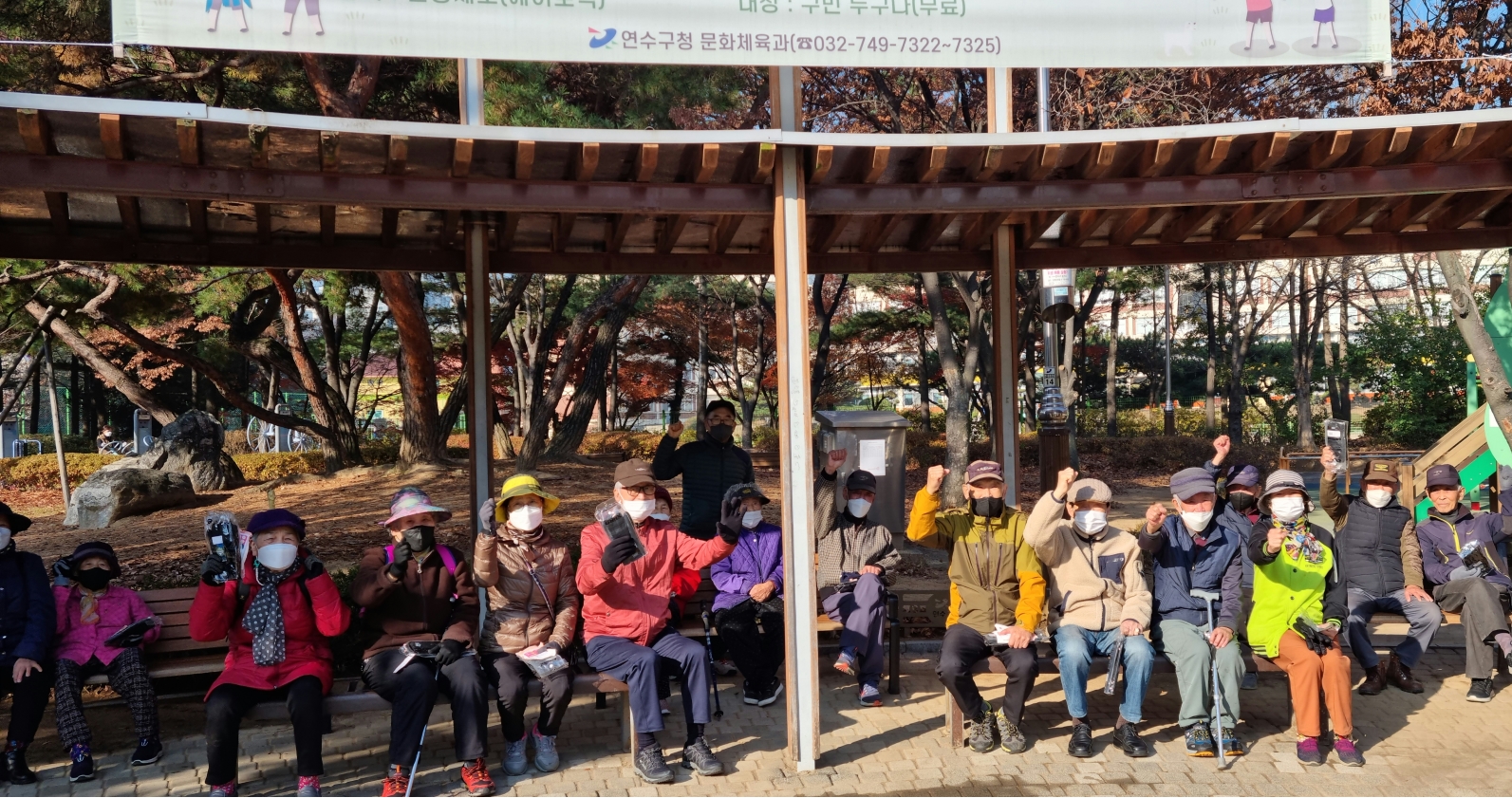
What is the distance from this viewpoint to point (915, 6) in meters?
5.15

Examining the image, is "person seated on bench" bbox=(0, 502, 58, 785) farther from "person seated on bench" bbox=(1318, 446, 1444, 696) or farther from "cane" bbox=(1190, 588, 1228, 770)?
"person seated on bench" bbox=(1318, 446, 1444, 696)

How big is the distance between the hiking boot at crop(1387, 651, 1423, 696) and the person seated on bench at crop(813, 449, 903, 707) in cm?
294

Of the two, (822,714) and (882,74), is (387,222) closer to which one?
(822,714)

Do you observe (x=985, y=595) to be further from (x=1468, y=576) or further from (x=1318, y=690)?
(x=1468, y=576)

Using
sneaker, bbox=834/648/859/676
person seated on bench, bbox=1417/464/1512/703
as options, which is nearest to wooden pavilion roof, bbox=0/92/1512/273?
person seated on bench, bbox=1417/464/1512/703

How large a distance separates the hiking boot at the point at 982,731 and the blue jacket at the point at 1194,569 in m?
0.98

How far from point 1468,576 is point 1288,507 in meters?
1.88

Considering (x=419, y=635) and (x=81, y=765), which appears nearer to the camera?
(x=81, y=765)

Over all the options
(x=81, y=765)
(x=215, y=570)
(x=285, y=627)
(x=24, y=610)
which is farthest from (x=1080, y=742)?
(x=24, y=610)

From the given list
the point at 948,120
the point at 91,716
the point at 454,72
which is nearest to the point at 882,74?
the point at 948,120

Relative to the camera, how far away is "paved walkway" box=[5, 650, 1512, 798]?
489cm

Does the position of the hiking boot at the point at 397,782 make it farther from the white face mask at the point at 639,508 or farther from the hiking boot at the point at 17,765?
the white face mask at the point at 639,508

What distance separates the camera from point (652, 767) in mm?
4961

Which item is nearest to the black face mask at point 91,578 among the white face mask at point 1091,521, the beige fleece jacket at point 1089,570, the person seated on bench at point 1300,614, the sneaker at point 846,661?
the sneaker at point 846,661
